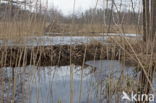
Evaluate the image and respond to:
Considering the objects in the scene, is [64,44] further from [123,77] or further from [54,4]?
[123,77]

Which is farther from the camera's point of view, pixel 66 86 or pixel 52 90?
pixel 66 86

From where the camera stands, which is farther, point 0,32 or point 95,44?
point 95,44

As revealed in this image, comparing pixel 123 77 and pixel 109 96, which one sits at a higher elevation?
pixel 123 77

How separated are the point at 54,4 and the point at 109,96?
83 cm

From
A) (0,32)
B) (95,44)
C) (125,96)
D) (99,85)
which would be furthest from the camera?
(95,44)

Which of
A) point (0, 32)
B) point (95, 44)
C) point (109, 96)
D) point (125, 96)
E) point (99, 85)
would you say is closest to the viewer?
point (109, 96)

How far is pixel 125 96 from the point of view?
125 centimetres

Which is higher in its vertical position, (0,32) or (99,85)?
(0,32)

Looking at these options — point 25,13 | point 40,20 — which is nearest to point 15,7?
point 25,13

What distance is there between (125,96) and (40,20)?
32.6 inches

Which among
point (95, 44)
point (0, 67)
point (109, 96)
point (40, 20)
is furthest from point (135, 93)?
point (95, 44)

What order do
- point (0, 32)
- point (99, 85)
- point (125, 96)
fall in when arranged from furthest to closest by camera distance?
point (0, 32) < point (99, 85) < point (125, 96)

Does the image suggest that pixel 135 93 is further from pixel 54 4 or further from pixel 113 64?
pixel 54 4

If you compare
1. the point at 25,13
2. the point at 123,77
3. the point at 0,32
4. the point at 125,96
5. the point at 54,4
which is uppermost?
the point at 54,4
